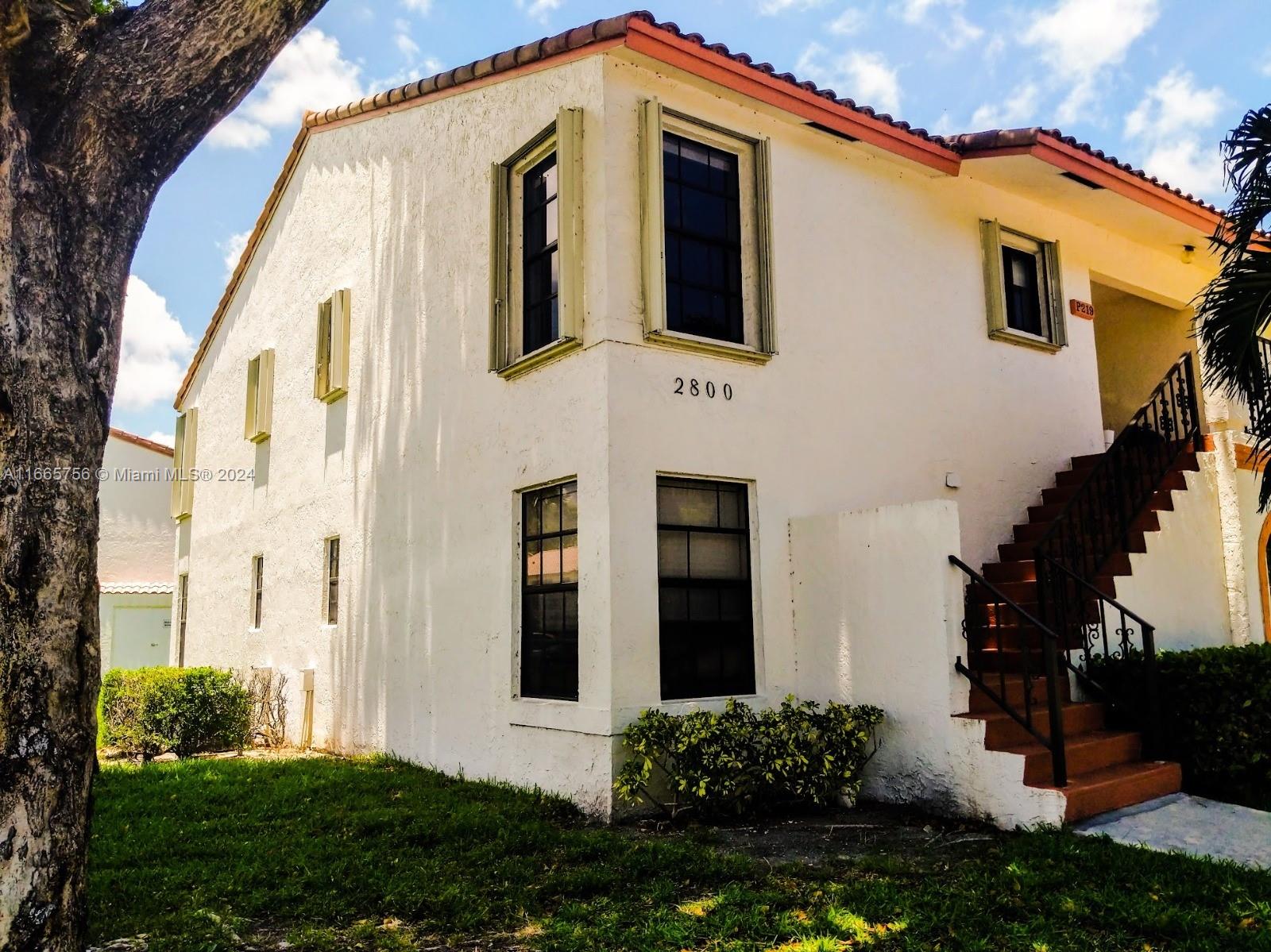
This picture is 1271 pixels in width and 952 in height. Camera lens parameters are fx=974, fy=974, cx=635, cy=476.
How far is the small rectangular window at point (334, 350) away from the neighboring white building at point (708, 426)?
45mm

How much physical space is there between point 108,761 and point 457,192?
7527 mm

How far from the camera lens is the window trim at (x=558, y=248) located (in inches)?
302

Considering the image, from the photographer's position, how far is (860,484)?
28.6 feet

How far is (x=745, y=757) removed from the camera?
6887 mm

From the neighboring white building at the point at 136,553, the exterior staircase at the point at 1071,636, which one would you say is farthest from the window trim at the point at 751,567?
the neighboring white building at the point at 136,553

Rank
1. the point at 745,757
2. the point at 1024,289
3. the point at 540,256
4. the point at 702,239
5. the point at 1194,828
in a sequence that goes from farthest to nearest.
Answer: the point at 1024,289 < the point at 540,256 < the point at 702,239 < the point at 745,757 < the point at 1194,828

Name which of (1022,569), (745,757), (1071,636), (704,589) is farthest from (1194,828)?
(704,589)

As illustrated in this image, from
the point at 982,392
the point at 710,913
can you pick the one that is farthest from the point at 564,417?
the point at 982,392

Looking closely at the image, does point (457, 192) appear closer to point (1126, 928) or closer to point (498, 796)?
point (498, 796)

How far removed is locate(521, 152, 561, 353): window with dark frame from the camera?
8367 mm

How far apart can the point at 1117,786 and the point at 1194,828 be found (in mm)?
513

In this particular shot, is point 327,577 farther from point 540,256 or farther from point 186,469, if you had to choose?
point 186,469

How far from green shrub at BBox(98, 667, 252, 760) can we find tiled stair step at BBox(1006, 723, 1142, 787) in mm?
9268

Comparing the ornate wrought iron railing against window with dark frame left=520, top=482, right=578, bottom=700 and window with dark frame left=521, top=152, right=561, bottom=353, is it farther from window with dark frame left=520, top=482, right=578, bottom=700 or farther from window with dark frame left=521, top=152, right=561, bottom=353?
window with dark frame left=521, top=152, right=561, bottom=353
